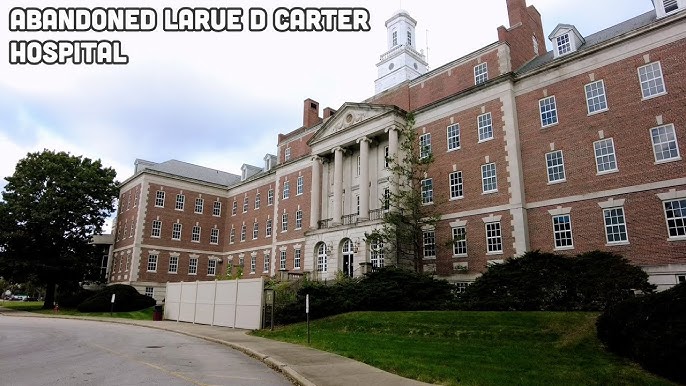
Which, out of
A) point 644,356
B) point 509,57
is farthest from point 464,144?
point 644,356

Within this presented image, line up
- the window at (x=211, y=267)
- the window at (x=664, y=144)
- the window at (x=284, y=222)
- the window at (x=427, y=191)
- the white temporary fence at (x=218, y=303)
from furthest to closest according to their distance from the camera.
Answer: the window at (x=211, y=267) < the window at (x=284, y=222) < the window at (x=427, y=191) < the white temporary fence at (x=218, y=303) < the window at (x=664, y=144)

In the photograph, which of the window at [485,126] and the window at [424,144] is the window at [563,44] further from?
the window at [424,144]

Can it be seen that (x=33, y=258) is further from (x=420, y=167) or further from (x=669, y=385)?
(x=669, y=385)

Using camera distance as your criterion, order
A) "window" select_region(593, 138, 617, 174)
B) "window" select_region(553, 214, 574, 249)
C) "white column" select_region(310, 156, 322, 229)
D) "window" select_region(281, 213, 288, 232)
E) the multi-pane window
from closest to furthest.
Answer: "window" select_region(593, 138, 617, 174) → "window" select_region(553, 214, 574, 249) → "white column" select_region(310, 156, 322, 229) → "window" select_region(281, 213, 288, 232) → the multi-pane window

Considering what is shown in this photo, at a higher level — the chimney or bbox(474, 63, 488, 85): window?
the chimney

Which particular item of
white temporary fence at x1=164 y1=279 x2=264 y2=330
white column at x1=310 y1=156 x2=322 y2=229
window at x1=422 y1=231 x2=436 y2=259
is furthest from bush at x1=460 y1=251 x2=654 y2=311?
white column at x1=310 y1=156 x2=322 y2=229

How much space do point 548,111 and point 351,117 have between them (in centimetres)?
1568

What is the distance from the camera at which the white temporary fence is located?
24.2 m

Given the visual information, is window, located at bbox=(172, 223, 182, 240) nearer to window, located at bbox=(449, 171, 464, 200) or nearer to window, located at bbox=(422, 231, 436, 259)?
window, located at bbox=(422, 231, 436, 259)

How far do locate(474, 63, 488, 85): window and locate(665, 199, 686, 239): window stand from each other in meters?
13.9

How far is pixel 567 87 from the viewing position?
83.4ft

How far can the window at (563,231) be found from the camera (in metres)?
23.8

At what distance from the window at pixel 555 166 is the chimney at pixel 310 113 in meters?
25.9

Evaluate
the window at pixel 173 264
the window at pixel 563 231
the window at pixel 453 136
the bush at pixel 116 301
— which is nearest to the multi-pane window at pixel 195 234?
the window at pixel 173 264
